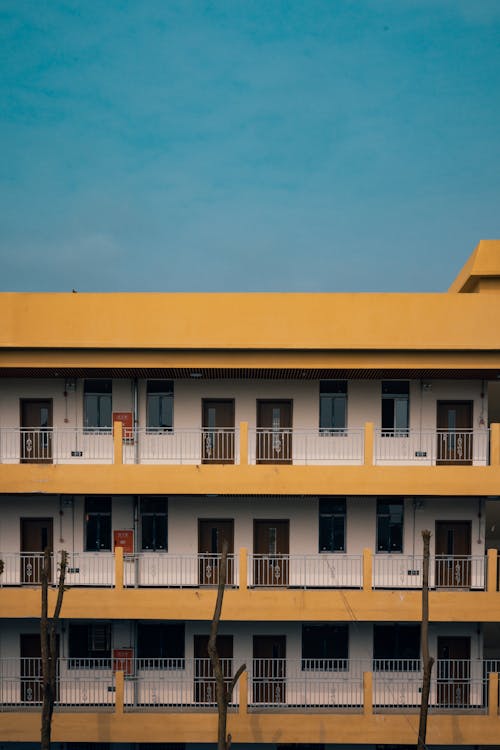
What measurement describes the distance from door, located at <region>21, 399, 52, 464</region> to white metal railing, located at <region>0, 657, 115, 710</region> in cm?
504

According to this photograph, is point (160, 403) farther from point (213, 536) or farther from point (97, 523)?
point (213, 536)

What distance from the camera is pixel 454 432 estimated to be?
56.6 ft

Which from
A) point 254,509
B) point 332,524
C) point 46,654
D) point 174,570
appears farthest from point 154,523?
point 46,654

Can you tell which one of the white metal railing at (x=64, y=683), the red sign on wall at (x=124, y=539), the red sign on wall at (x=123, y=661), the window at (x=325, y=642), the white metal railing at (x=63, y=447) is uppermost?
the white metal railing at (x=63, y=447)

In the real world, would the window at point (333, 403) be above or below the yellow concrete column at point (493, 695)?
above

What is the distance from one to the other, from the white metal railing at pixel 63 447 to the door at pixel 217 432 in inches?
98.3

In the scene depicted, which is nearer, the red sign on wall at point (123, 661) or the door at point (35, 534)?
the red sign on wall at point (123, 661)

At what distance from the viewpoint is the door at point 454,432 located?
17.4 m

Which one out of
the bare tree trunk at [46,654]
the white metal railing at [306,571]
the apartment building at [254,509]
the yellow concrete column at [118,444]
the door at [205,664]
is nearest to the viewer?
the bare tree trunk at [46,654]

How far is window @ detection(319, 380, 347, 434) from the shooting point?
17.6 m

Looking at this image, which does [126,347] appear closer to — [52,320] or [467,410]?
[52,320]

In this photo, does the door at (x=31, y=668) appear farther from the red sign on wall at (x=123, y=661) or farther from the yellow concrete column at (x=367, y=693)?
the yellow concrete column at (x=367, y=693)

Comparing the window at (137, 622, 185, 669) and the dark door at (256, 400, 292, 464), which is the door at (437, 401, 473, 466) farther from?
the window at (137, 622, 185, 669)

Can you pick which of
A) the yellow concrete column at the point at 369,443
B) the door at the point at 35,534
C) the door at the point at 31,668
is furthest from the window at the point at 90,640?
the yellow concrete column at the point at 369,443
